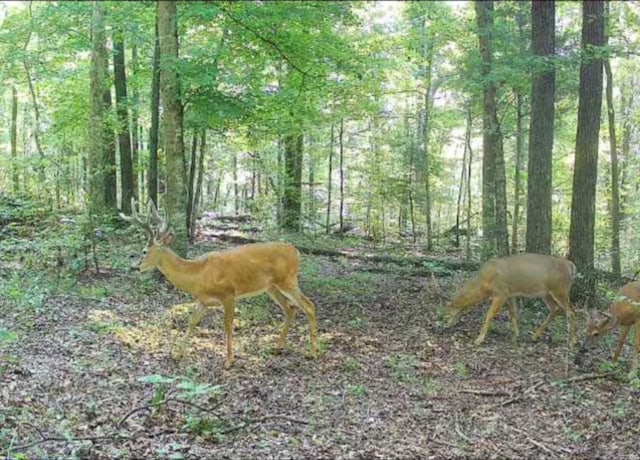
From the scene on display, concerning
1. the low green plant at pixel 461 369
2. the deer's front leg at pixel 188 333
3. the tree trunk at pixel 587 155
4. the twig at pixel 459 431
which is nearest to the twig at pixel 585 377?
the low green plant at pixel 461 369

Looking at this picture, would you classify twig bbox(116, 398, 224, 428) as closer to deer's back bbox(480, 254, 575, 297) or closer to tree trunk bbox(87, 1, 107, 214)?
tree trunk bbox(87, 1, 107, 214)

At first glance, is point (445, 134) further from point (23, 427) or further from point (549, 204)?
point (23, 427)

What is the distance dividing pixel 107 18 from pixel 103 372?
10.9ft

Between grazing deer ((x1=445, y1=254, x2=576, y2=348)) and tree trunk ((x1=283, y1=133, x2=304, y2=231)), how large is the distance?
10221 mm

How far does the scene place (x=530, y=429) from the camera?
5.79 m

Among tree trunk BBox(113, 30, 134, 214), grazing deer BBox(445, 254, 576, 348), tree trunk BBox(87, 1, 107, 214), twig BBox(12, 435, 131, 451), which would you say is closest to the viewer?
twig BBox(12, 435, 131, 451)

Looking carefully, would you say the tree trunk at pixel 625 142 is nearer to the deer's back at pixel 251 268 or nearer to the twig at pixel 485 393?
the twig at pixel 485 393

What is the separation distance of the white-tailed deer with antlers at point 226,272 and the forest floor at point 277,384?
573 mm

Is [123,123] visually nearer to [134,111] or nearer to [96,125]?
[134,111]

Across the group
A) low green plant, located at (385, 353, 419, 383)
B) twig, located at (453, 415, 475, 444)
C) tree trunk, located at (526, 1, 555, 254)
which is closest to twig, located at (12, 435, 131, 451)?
twig, located at (453, 415, 475, 444)

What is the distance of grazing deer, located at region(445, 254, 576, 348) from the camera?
9.16 meters

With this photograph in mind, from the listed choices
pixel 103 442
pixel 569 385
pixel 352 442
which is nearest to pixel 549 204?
pixel 569 385

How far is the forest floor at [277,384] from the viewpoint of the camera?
510cm

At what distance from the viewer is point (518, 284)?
361 inches
